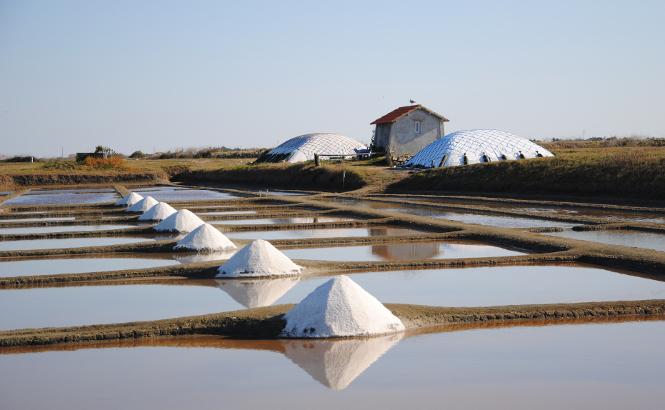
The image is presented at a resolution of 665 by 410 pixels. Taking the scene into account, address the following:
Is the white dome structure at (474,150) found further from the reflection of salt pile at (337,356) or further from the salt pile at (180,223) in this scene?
the reflection of salt pile at (337,356)

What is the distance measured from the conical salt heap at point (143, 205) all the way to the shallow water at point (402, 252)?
9092 millimetres

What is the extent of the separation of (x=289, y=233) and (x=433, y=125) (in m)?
24.5

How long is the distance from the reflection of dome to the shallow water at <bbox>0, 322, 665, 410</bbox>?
519cm

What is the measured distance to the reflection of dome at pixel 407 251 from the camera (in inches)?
512

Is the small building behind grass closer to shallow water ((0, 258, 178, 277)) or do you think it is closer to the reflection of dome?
the reflection of dome

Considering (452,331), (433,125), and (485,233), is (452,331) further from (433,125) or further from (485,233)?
(433,125)

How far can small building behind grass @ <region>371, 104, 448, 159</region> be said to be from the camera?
3972 centimetres

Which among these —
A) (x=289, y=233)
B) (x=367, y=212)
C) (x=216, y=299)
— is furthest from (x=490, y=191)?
(x=216, y=299)

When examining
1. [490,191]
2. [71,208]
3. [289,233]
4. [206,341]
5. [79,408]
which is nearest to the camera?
[79,408]

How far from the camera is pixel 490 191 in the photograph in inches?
1099

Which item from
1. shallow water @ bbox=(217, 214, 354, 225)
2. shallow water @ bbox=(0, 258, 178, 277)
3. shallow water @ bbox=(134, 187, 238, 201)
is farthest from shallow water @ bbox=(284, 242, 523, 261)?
shallow water @ bbox=(134, 187, 238, 201)

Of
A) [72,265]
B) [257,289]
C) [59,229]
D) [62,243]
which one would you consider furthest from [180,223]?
[257,289]

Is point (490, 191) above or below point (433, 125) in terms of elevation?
below

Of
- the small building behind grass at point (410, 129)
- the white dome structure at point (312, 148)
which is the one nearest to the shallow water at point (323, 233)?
the small building behind grass at point (410, 129)
